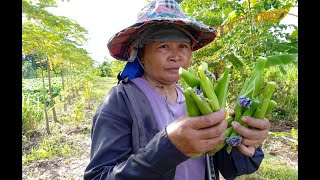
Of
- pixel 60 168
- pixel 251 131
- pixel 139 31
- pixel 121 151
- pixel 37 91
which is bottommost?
pixel 60 168

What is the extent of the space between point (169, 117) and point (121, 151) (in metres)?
0.34

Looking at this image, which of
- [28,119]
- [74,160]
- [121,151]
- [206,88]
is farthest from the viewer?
[28,119]

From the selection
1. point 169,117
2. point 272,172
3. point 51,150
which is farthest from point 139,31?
point 51,150

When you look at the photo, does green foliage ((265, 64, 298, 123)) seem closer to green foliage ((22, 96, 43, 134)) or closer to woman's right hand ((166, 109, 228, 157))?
green foliage ((22, 96, 43, 134))

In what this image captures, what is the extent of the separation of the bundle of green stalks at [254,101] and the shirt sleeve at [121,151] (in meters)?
0.24

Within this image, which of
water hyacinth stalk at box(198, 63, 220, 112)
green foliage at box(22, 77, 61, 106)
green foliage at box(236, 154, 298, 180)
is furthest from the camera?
green foliage at box(22, 77, 61, 106)

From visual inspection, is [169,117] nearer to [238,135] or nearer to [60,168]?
[238,135]

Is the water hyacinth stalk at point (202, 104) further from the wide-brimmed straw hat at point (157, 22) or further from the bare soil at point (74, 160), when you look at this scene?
the bare soil at point (74, 160)

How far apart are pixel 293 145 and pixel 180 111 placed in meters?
5.36

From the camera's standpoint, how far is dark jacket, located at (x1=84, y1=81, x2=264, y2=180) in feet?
3.91

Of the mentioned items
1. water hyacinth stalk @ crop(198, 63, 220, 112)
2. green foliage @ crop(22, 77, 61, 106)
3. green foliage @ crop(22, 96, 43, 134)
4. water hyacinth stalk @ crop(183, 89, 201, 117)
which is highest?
water hyacinth stalk @ crop(198, 63, 220, 112)

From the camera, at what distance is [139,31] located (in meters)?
1.67

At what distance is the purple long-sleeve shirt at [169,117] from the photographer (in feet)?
5.05

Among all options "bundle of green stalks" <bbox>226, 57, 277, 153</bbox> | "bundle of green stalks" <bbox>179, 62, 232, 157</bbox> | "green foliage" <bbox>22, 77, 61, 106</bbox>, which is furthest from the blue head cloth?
"green foliage" <bbox>22, 77, 61, 106</bbox>
